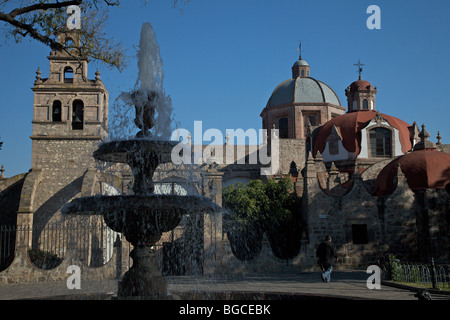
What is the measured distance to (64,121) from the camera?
24609 mm

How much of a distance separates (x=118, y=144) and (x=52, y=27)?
13.3 feet

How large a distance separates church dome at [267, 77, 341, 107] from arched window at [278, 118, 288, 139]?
1.38m

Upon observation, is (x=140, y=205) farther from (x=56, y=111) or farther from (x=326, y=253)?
(x=56, y=111)

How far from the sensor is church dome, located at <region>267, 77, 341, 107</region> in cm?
3753

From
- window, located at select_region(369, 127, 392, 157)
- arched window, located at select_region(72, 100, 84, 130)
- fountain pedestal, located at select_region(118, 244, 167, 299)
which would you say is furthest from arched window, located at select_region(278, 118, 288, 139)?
fountain pedestal, located at select_region(118, 244, 167, 299)

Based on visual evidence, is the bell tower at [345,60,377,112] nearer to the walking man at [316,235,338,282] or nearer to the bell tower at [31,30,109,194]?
the bell tower at [31,30,109,194]

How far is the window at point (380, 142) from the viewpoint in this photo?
28.4 m

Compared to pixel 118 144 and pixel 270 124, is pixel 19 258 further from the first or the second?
pixel 270 124

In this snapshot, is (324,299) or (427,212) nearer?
(324,299)

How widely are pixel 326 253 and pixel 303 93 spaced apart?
26.1 m

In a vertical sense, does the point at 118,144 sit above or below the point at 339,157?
below

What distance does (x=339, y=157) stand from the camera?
28.6 meters

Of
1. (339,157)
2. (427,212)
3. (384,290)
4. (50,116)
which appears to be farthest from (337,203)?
(50,116)
